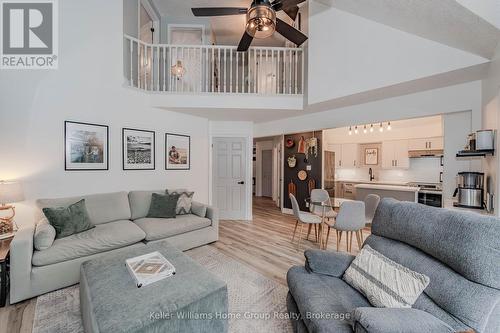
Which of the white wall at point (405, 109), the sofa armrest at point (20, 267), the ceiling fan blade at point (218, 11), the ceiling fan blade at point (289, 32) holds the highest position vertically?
the ceiling fan blade at point (218, 11)

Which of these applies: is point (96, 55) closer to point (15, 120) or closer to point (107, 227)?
point (15, 120)

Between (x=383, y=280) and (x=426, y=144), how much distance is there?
18.1 ft

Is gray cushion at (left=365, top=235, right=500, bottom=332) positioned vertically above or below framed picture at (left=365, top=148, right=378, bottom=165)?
below

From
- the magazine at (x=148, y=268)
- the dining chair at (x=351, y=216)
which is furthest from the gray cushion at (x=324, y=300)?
the dining chair at (x=351, y=216)

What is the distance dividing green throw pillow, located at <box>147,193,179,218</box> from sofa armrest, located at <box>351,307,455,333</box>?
307 centimetres

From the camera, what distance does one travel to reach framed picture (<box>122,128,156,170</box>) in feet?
12.3

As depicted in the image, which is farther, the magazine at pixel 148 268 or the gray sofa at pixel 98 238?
the gray sofa at pixel 98 238

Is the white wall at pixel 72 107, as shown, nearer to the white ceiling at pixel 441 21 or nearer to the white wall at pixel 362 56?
the white wall at pixel 362 56

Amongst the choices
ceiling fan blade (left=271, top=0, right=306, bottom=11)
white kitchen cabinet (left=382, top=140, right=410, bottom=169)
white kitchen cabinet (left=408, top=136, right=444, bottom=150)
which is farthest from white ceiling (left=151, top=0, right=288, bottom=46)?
white kitchen cabinet (left=408, top=136, right=444, bottom=150)

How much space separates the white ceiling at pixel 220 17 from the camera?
4.53m

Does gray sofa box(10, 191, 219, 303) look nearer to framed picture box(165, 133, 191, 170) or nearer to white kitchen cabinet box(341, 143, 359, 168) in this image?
framed picture box(165, 133, 191, 170)

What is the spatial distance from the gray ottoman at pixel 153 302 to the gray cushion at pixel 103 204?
143cm

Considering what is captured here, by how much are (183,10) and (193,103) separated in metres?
2.59

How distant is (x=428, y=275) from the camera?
1.30 meters
